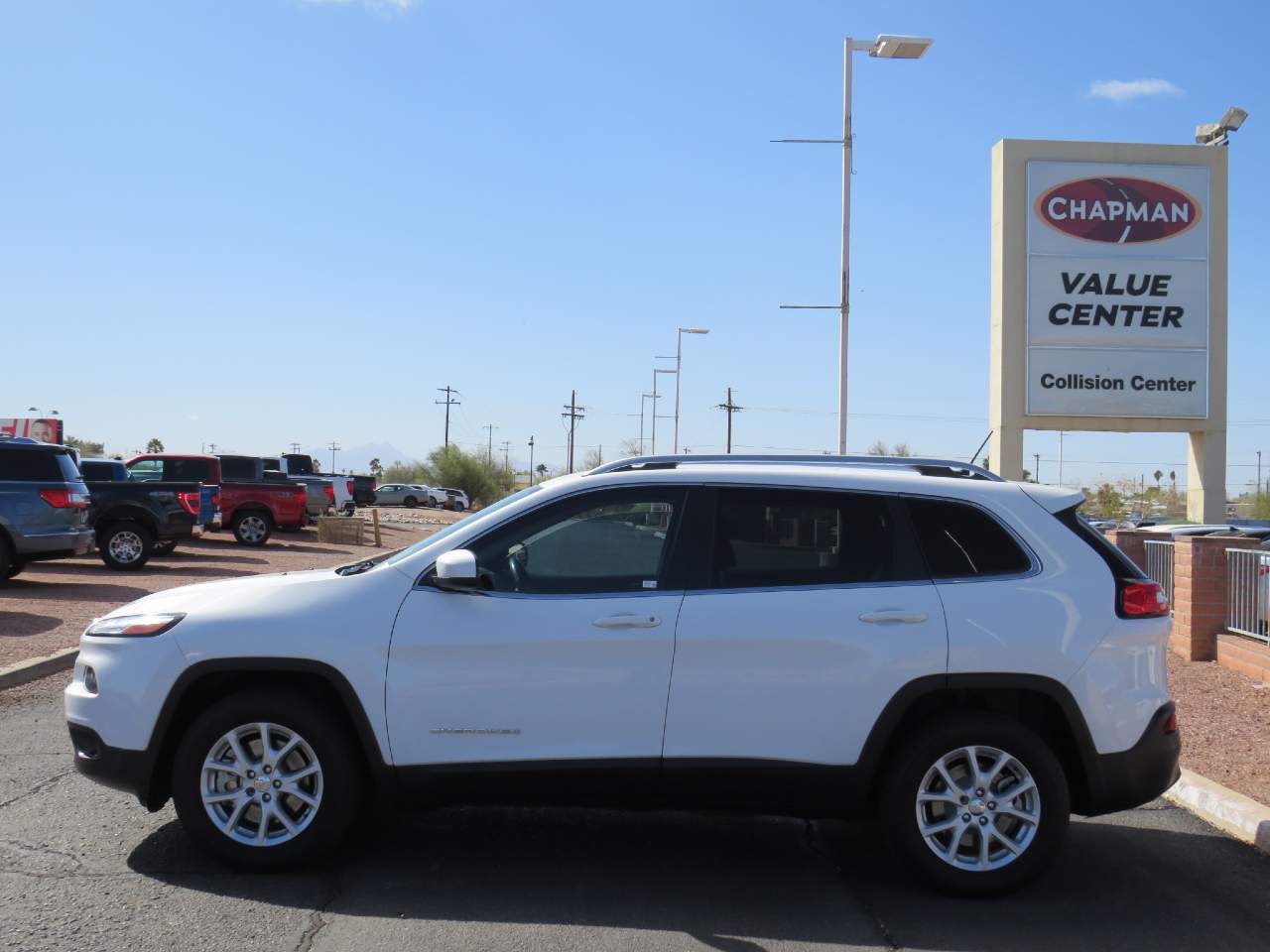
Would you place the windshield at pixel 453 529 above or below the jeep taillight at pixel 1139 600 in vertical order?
above

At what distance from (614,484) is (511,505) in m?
0.47

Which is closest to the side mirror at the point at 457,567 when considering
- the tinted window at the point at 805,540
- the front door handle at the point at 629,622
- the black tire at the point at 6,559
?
the front door handle at the point at 629,622

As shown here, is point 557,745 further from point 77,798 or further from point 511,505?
point 77,798

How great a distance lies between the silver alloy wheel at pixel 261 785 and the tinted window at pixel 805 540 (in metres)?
1.99

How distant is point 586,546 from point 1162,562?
1081 cm

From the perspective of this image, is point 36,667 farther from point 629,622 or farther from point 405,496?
point 405,496

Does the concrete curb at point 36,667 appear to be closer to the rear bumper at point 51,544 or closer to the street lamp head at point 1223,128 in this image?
the rear bumper at point 51,544

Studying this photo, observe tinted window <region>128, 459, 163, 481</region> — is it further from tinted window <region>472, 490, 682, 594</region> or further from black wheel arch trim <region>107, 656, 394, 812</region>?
tinted window <region>472, 490, 682, 594</region>

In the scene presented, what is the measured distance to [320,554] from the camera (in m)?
26.4

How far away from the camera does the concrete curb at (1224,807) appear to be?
6.28m

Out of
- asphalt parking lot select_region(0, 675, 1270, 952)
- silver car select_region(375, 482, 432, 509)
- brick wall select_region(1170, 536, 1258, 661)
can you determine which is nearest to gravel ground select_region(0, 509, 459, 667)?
asphalt parking lot select_region(0, 675, 1270, 952)

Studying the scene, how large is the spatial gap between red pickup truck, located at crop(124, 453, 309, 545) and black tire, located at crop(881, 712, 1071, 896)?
22949 millimetres

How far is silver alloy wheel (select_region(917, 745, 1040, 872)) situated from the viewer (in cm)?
531

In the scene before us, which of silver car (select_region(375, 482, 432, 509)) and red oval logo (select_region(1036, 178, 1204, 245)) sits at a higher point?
red oval logo (select_region(1036, 178, 1204, 245))
